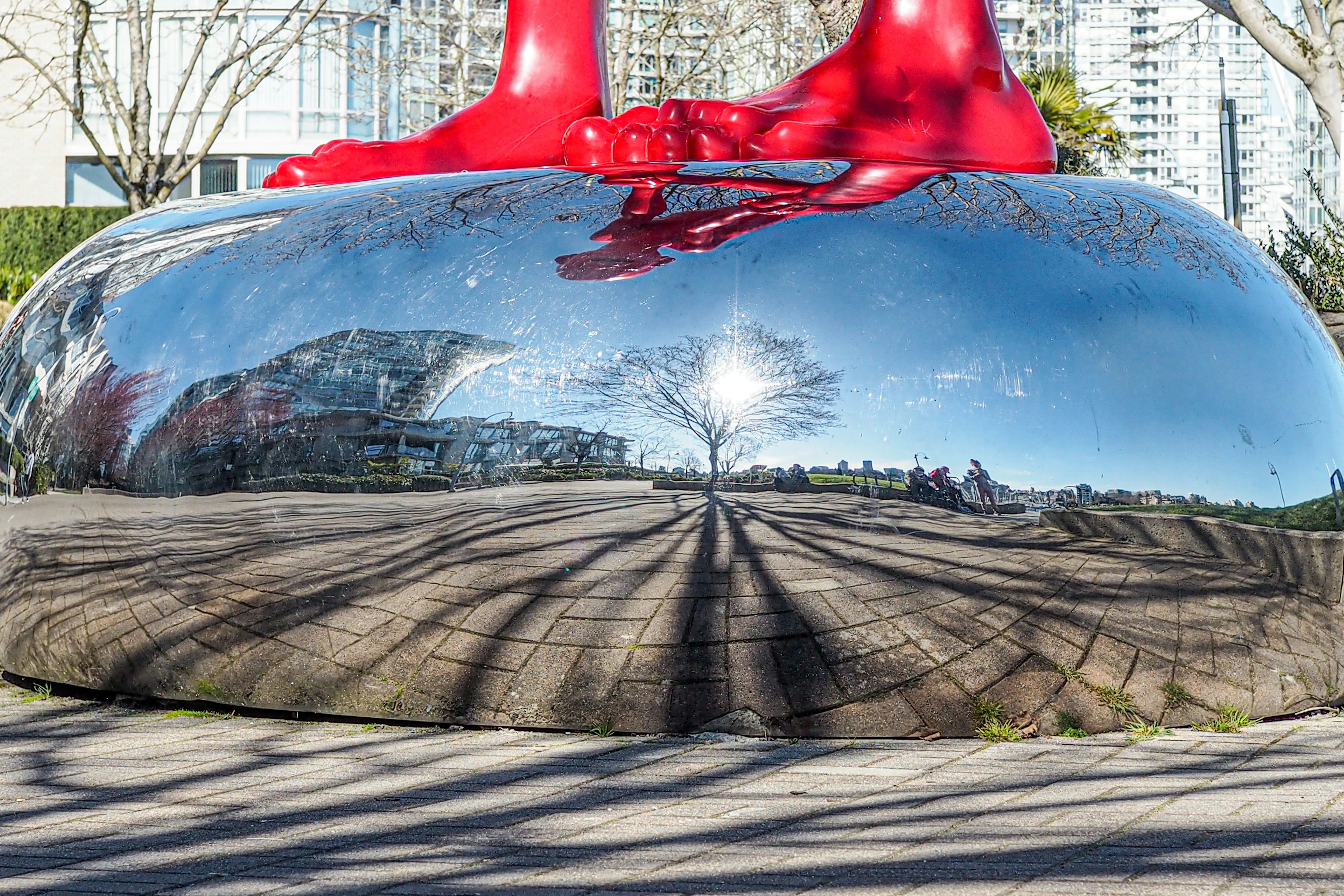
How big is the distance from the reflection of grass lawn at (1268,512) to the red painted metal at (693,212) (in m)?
1.17

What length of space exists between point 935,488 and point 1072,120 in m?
21.2

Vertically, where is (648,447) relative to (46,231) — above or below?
below

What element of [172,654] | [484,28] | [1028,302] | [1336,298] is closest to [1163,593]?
[1028,302]

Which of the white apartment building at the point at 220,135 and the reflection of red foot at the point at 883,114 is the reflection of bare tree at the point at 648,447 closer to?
the reflection of red foot at the point at 883,114

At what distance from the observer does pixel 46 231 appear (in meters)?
32.0

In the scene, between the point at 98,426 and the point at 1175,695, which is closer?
the point at 1175,695

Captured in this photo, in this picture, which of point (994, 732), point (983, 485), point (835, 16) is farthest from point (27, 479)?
point (835, 16)

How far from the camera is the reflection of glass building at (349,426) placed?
3.84 meters

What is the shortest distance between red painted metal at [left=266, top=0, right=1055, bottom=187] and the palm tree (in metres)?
18.5

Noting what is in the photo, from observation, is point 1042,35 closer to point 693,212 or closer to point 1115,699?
point 693,212

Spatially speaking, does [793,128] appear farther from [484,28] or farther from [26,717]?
[484,28]

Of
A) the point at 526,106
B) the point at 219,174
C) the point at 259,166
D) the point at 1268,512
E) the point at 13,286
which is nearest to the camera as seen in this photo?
the point at 1268,512

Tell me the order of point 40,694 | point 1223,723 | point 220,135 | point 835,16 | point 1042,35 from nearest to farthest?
point 1223,723 → point 40,694 → point 835,16 → point 1042,35 → point 220,135

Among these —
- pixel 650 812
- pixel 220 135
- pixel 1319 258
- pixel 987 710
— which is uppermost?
pixel 220 135
